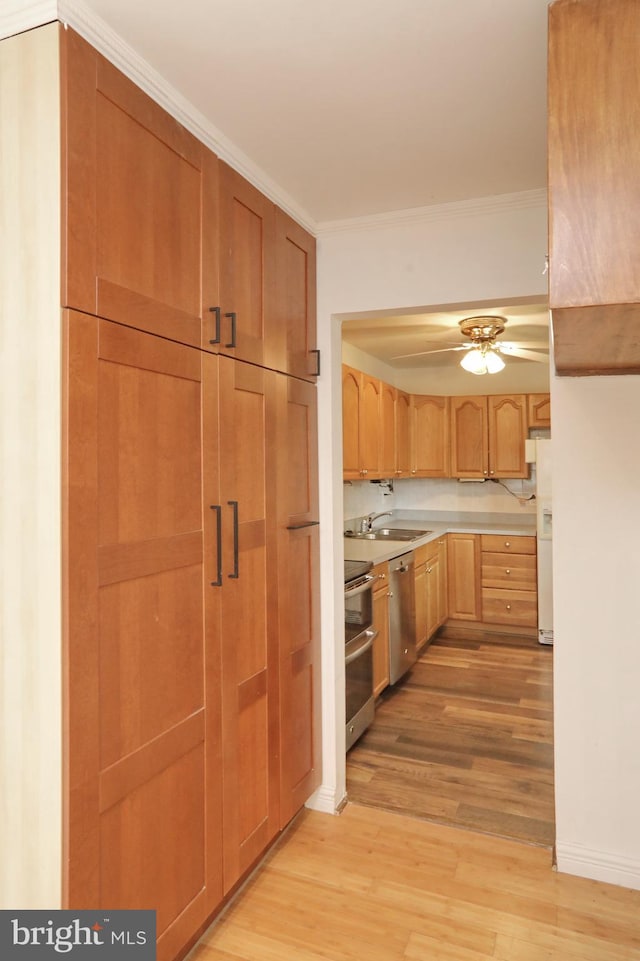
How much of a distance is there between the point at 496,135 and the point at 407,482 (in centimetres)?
459

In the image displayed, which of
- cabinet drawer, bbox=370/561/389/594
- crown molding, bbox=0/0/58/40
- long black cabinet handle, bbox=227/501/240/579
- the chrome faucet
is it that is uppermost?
crown molding, bbox=0/0/58/40

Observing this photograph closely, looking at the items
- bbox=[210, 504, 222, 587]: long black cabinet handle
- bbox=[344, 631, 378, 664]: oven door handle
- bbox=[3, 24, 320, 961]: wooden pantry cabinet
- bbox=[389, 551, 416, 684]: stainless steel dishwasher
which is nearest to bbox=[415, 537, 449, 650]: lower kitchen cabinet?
bbox=[389, 551, 416, 684]: stainless steel dishwasher

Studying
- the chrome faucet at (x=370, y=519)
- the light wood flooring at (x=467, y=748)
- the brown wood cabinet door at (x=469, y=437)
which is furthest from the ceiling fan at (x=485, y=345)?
the light wood flooring at (x=467, y=748)

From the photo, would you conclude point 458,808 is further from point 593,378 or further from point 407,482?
point 407,482

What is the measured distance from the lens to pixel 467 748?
3334 millimetres

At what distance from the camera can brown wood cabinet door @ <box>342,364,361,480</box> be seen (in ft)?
13.8

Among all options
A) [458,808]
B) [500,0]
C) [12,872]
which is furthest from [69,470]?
[458,808]

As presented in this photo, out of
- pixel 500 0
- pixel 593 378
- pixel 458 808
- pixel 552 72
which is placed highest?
pixel 500 0

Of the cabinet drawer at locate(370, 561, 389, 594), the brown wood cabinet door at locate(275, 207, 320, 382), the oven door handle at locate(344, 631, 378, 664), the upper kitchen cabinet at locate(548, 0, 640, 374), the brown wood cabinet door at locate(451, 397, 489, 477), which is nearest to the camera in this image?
the upper kitchen cabinet at locate(548, 0, 640, 374)

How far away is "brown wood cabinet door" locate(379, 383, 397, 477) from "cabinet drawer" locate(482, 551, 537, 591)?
1.22 meters

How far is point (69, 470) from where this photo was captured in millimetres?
1348

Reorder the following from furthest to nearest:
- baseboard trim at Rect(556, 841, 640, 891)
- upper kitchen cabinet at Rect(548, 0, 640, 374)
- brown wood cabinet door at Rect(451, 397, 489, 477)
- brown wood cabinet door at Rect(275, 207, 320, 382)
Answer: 1. brown wood cabinet door at Rect(451, 397, 489, 477)
2. brown wood cabinet door at Rect(275, 207, 320, 382)
3. baseboard trim at Rect(556, 841, 640, 891)
4. upper kitchen cabinet at Rect(548, 0, 640, 374)

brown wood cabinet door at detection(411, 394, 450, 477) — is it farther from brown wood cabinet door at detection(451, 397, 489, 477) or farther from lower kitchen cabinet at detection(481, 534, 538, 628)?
lower kitchen cabinet at detection(481, 534, 538, 628)

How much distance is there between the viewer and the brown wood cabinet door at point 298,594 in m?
2.37
